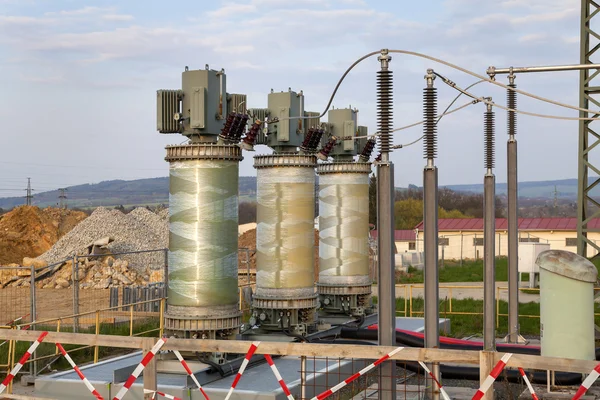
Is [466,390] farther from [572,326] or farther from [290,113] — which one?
[290,113]

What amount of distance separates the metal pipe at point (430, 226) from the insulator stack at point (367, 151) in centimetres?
1072

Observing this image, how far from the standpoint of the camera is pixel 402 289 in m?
42.3

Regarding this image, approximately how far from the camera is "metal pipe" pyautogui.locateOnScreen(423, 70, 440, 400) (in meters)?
12.5

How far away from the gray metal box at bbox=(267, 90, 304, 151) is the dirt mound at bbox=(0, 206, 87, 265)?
142ft

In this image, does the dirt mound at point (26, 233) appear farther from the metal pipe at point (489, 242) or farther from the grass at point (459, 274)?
the metal pipe at point (489, 242)

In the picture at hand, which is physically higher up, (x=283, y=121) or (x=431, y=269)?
(x=283, y=121)

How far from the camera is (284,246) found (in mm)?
18875

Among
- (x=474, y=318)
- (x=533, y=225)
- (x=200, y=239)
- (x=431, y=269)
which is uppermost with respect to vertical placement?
(x=200, y=239)

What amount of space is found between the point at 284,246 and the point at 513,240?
17.0 feet

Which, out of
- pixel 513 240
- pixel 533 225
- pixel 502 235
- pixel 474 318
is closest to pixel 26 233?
pixel 502 235

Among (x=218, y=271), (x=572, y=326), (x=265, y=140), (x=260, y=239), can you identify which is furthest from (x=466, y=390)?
(x=265, y=140)

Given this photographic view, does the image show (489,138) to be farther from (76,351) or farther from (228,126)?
(76,351)

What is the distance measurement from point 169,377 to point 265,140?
6.45 m

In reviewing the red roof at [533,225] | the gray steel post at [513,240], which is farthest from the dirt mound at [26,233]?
the gray steel post at [513,240]
